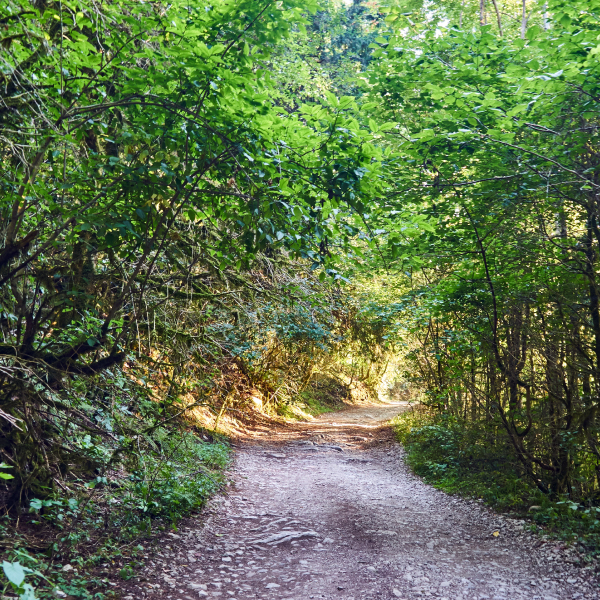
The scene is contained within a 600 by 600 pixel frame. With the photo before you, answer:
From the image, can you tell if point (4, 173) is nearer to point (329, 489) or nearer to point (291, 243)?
point (291, 243)

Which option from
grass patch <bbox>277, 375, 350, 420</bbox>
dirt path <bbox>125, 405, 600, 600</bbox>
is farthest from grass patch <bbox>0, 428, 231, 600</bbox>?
→ grass patch <bbox>277, 375, 350, 420</bbox>

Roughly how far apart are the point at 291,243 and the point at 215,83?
133 centimetres

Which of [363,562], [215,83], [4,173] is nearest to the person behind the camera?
[215,83]

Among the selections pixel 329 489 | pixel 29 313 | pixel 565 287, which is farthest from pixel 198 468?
pixel 565 287

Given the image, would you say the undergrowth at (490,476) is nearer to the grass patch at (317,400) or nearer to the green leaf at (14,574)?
the green leaf at (14,574)

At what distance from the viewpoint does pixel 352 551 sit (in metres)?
5.66

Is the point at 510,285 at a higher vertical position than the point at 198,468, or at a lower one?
higher

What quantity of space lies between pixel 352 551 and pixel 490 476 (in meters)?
3.74

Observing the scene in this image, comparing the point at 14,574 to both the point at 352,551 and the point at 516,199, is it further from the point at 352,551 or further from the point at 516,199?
the point at 516,199

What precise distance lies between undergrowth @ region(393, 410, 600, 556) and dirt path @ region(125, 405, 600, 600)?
0.30 m

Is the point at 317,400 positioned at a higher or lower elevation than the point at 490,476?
higher

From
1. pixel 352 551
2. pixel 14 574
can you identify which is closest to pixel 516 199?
pixel 352 551

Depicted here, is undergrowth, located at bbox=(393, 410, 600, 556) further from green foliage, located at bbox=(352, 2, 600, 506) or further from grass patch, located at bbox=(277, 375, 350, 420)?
grass patch, located at bbox=(277, 375, 350, 420)

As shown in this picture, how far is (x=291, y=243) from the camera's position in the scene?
3938 millimetres
